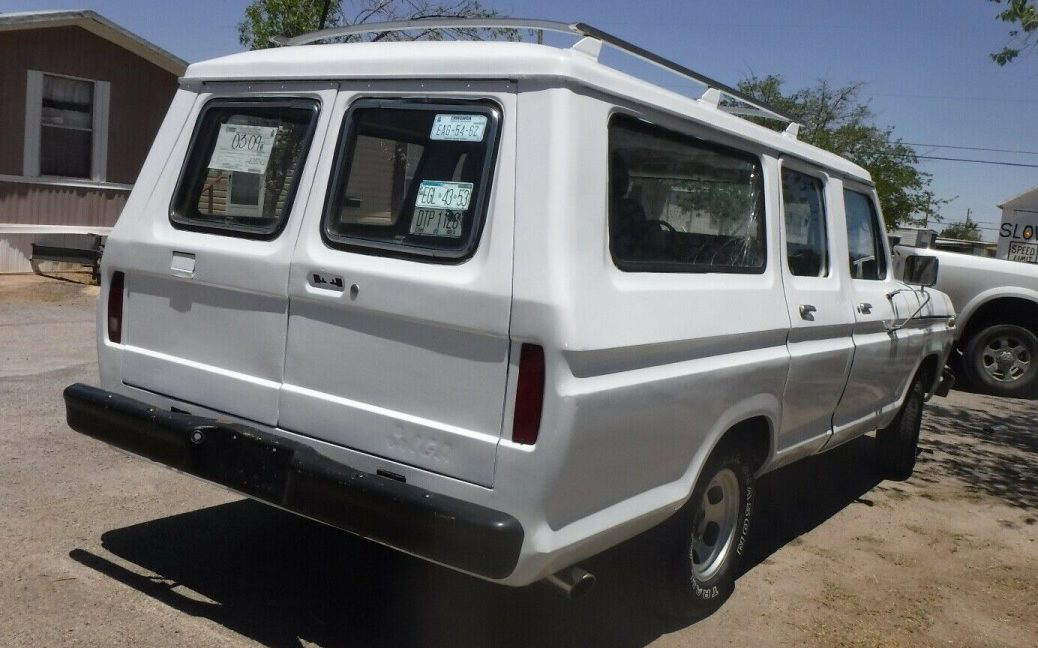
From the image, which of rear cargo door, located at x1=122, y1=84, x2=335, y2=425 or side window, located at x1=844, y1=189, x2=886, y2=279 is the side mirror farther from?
rear cargo door, located at x1=122, y1=84, x2=335, y2=425

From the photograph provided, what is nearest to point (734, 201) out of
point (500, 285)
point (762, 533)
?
point (500, 285)

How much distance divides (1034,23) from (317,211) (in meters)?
7.68

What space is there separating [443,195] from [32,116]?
41.1 feet

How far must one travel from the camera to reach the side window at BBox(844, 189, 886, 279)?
5570 millimetres

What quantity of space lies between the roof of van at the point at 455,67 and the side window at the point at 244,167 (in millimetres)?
141

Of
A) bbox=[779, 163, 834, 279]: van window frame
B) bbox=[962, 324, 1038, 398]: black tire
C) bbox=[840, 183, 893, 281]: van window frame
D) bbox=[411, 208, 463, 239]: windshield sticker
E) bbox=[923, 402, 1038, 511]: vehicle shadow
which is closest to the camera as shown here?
bbox=[411, 208, 463, 239]: windshield sticker

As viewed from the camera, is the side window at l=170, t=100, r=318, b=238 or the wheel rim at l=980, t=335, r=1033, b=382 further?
the wheel rim at l=980, t=335, r=1033, b=382

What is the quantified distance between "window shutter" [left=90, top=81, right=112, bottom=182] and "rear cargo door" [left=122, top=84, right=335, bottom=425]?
11.9 meters

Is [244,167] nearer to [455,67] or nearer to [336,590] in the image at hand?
[455,67]

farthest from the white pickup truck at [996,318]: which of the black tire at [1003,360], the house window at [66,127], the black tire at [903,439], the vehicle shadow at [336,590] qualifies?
the house window at [66,127]

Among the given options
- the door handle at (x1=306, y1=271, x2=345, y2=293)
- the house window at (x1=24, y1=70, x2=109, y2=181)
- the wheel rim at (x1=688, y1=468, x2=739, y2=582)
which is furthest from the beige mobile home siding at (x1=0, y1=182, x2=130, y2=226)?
the wheel rim at (x1=688, y1=468, x2=739, y2=582)

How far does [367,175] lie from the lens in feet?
12.2

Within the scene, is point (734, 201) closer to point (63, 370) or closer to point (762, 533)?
point (762, 533)

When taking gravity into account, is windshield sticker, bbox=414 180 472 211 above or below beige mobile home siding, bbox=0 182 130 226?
below
